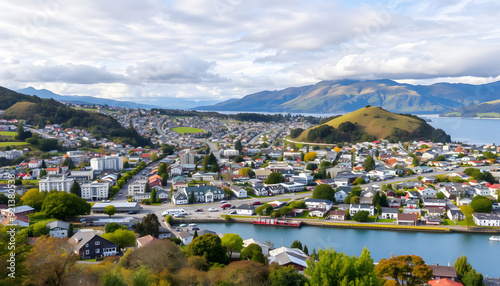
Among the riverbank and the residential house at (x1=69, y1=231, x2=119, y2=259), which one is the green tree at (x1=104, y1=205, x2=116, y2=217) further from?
the residential house at (x1=69, y1=231, x2=119, y2=259)

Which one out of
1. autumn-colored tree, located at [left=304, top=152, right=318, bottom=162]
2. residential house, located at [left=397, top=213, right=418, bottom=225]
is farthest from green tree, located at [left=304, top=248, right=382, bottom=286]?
autumn-colored tree, located at [left=304, top=152, right=318, bottom=162]

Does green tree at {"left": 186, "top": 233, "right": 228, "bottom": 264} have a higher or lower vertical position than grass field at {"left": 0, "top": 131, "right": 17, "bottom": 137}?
lower

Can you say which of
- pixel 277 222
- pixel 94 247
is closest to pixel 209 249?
pixel 94 247

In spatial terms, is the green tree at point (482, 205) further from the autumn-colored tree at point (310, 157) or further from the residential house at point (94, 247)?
the autumn-colored tree at point (310, 157)

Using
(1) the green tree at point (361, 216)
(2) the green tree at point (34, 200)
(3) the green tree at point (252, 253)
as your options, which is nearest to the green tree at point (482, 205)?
(1) the green tree at point (361, 216)

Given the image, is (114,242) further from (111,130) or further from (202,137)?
(202,137)
